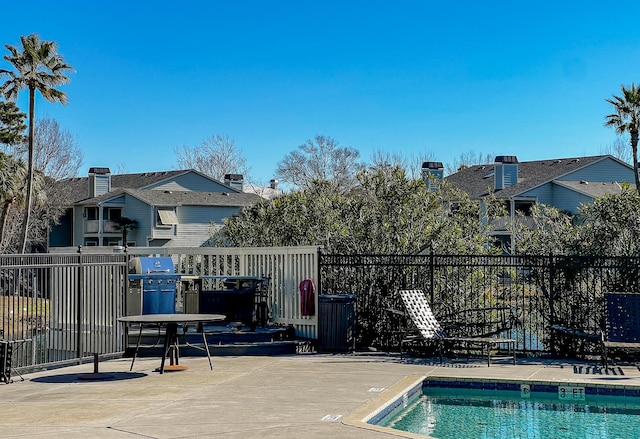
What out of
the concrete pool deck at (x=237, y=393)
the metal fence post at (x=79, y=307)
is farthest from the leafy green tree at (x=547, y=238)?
the metal fence post at (x=79, y=307)

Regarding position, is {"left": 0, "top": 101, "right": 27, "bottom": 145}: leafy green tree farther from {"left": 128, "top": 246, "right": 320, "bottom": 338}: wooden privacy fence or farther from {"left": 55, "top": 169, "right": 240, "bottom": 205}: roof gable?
{"left": 128, "top": 246, "right": 320, "bottom": 338}: wooden privacy fence

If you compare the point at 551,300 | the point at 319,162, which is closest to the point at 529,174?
the point at 319,162

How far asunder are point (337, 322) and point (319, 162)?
2015 inches

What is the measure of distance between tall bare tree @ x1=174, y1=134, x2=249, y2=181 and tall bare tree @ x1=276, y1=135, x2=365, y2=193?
24.1 ft

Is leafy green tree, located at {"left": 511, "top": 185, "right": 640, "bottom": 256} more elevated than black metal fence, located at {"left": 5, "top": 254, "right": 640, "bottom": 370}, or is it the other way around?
leafy green tree, located at {"left": 511, "top": 185, "right": 640, "bottom": 256}

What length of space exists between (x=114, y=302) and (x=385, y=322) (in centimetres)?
493

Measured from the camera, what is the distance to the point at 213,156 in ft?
238

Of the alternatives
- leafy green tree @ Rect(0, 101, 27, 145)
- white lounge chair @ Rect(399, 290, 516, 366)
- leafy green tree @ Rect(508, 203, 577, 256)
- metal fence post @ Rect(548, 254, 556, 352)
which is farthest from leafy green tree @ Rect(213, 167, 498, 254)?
leafy green tree @ Rect(0, 101, 27, 145)

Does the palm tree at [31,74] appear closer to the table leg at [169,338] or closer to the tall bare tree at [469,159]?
the table leg at [169,338]

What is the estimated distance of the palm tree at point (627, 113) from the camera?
38.5 m

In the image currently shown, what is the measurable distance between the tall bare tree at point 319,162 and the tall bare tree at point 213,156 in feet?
24.1

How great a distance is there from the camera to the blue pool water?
9016 mm

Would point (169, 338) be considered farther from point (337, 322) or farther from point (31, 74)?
point (31, 74)

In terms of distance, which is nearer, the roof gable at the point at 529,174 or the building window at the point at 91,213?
the roof gable at the point at 529,174
